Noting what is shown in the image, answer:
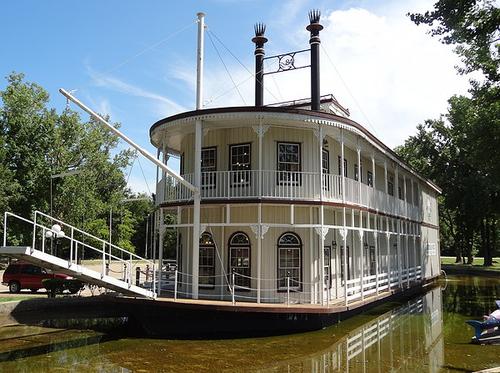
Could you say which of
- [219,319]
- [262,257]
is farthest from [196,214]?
[219,319]

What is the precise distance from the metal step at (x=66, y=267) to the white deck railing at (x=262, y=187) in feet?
11.7

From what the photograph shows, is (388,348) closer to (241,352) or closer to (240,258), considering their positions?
(241,352)

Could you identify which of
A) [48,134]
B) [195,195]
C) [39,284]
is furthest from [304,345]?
[48,134]

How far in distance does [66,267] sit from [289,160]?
8152mm

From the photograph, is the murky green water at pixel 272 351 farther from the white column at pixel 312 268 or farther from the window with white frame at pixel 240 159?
the window with white frame at pixel 240 159

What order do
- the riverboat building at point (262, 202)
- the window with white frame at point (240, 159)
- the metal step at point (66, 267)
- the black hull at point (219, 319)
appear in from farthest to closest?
the window with white frame at point (240, 159)
the riverboat building at point (262, 202)
the black hull at point (219, 319)
the metal step at point (66, 267)

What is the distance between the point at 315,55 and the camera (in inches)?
757

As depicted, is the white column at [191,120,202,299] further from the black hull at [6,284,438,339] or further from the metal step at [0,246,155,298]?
the metal step at [0,246,155,298]

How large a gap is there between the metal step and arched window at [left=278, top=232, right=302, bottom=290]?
442cm

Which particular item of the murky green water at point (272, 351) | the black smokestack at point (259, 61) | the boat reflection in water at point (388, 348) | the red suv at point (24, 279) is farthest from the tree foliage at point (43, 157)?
the boat reflection in water at point (388, 348)

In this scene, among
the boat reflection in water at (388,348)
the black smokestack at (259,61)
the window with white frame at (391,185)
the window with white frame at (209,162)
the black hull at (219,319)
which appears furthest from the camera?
the window with white frame at (391,185)

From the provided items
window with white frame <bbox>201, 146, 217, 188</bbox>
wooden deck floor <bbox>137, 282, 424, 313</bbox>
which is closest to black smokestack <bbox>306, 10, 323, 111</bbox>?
window with white frame <bbox>201, 146, 217, 188</bbox>

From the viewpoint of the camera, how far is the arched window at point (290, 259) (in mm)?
15938

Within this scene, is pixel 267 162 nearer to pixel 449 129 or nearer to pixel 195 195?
pixel 195 195
